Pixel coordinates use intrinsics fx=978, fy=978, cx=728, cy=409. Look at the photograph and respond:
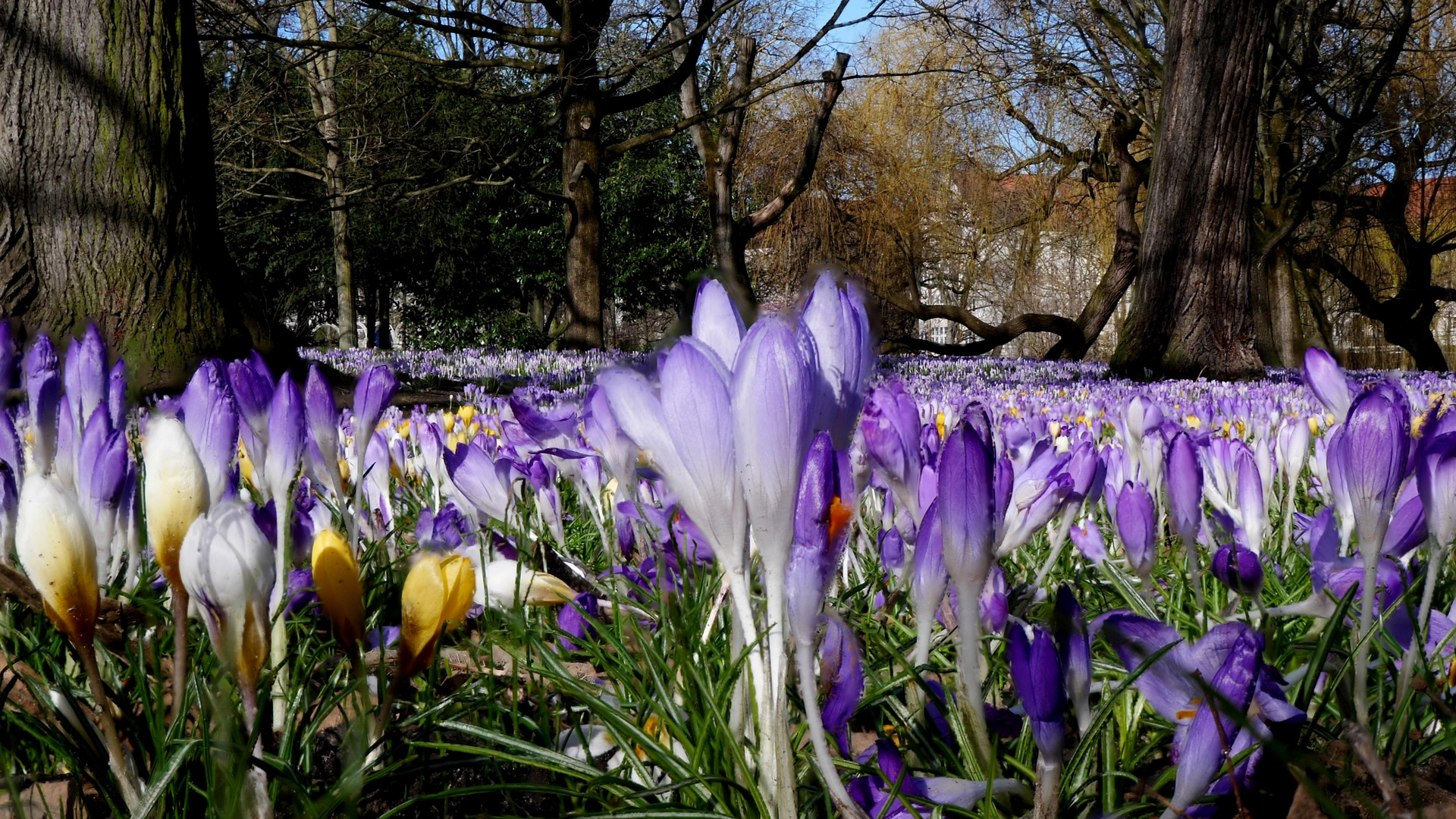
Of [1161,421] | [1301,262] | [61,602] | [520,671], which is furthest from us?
[1301,262]

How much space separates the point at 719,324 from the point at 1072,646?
0.37 meters

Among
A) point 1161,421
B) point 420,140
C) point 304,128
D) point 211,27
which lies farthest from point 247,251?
point 1161,421

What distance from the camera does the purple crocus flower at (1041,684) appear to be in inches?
24.8

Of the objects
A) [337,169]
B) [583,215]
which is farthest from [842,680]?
[337,169]

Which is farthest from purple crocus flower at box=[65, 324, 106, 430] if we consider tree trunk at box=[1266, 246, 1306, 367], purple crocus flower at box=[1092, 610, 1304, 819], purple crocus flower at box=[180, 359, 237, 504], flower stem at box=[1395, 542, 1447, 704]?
tree trunk at box=[1266, 246, 1306, 367]

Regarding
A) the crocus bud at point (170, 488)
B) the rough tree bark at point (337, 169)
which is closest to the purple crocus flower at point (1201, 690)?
the crocus bud at point (170, 488)

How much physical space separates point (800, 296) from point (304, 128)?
46.5 feet

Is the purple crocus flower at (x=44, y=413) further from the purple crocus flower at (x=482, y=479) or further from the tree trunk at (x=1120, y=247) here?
the tree trunk at (x=1120, y=247)

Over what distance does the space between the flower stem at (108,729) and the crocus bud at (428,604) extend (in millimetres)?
207

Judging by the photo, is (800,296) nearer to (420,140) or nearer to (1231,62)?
(1231,62)

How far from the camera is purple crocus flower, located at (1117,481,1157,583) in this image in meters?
1.25

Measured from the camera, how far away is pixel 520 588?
131 cm

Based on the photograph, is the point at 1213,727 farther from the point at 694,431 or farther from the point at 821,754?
the point at 694,431

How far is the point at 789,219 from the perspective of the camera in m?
24.8
